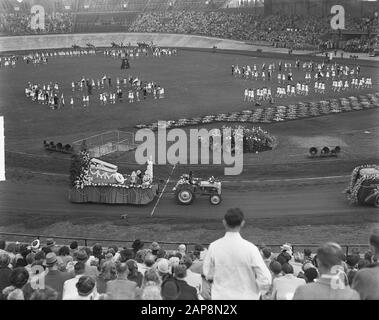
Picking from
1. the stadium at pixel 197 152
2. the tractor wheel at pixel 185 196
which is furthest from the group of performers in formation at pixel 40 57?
the tractor wheel at pixel 185 196

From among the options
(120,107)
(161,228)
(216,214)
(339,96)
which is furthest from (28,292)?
(339,96)

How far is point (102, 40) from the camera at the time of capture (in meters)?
103

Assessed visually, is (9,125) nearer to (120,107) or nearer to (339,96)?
(120,107)

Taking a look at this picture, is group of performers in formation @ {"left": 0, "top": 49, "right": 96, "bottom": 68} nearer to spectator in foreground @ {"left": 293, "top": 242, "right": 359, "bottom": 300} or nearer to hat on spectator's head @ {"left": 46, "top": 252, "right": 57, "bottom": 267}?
hat on spectator's head @ {"left": 46, "top": 252, "right": 57, "bottom": 267}

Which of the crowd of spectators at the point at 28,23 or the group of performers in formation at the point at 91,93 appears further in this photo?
the crowd of spectators at the point at 28,23

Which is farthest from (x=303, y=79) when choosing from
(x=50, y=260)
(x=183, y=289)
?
(x=183, y=289)

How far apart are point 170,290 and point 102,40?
100232mm

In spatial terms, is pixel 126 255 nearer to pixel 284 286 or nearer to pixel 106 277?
pixel 106 277

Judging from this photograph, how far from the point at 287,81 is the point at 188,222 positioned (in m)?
35.8

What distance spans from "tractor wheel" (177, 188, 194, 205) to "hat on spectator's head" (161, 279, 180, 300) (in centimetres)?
1407

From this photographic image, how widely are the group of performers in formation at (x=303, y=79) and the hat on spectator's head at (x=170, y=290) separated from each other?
36385 millimetres

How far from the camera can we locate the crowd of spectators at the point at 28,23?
10212cm

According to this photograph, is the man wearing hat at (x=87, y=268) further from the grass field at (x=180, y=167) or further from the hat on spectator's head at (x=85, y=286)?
the grass field at (x=180, y=167)

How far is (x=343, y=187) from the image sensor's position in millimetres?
22672
